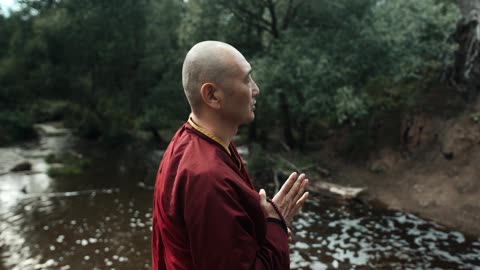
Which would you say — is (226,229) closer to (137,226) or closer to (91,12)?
(137,226)

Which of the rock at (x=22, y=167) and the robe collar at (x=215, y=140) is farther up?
the robe collar at (x=215, y=140)

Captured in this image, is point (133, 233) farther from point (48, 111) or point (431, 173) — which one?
point (48, 111)

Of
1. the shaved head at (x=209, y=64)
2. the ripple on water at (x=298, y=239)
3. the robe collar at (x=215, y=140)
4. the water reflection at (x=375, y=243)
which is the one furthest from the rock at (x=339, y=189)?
the shaved head at (x=209, y=64)

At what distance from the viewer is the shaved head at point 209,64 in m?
1.82

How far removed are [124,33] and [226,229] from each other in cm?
1781

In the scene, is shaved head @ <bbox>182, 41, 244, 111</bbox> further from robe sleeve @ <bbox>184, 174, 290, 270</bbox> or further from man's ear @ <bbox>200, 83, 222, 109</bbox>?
robe sleeve @ <bbox>184, 174, 290, 270</bbox>

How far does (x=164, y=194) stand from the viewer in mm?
1828

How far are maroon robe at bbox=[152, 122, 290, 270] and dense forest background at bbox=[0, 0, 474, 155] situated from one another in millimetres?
9083

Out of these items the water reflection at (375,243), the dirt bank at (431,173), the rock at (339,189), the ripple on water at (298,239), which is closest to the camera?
the water reflection at (375,243)

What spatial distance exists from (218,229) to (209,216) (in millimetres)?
57

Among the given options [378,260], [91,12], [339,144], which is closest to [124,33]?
[91,12]

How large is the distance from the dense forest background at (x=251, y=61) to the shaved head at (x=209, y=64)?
9.02 meters

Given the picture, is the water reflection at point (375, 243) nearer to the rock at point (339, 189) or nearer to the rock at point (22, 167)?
the rock at point (339, 189)

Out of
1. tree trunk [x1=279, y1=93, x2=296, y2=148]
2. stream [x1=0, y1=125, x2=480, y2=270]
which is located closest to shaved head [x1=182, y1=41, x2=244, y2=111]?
stream [x1=0, y1=125, x2=480, y2=270]
